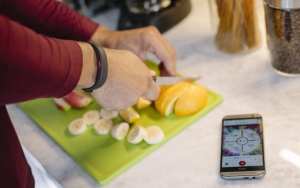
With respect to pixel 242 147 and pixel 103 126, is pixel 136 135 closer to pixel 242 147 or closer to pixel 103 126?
pixel 103 126

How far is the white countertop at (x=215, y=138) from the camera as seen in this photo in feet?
2.18

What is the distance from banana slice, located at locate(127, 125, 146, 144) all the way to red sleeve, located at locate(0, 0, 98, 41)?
0.72 feet

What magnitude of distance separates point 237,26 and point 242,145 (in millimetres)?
298

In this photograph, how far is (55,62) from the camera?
0.55m

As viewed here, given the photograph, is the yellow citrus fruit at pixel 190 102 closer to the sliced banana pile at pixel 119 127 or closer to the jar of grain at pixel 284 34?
the sliced banana pile at pixel 119 127

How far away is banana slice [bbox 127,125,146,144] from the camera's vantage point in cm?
76

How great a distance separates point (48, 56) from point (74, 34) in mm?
323

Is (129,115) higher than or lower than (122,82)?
lower

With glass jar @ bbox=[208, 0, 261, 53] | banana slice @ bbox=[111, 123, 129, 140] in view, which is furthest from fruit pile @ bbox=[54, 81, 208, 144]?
glass jar @ bbox=[208, 0, 261, 53]

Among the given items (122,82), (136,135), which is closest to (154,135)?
(136,135)

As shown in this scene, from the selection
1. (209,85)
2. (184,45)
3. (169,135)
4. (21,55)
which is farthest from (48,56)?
(184,45)

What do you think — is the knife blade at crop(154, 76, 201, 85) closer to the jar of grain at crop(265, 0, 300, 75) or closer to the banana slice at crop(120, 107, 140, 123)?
the banana slice at crop(120, 107, 140, 123)

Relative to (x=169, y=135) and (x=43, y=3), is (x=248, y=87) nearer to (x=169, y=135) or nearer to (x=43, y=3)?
(x=169, y=135)

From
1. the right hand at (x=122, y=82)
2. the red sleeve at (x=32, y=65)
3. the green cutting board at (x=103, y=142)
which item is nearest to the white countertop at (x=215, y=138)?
the green cutting board at (x=103, y=142)
